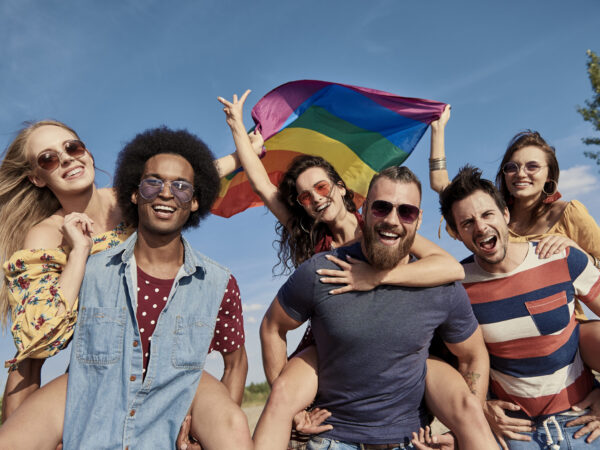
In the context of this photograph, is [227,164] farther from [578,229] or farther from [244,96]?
[578,229]

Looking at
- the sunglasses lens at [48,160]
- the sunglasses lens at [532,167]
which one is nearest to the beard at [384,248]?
the sunglasses lens at [532,167]

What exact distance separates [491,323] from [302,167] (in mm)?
2336

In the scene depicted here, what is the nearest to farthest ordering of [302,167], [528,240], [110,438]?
[110,438]
[528,240]
[302,167]

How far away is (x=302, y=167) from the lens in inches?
199

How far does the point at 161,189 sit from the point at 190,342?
3.85 ft

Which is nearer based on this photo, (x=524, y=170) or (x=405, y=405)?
(x=405, y=405)

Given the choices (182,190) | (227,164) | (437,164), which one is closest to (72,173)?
(182,190)

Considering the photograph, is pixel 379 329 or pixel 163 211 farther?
pixel 163 211

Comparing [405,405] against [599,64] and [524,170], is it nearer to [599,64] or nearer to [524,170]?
[524,170]

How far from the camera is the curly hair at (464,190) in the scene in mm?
4249

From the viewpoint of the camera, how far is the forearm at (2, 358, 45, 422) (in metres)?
3.49

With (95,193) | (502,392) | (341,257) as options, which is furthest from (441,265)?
(95,193)

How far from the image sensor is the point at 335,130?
695 centimetres

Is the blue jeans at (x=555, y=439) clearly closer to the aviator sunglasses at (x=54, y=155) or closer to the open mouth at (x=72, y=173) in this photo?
the open mouth at (x=72, y=173)
